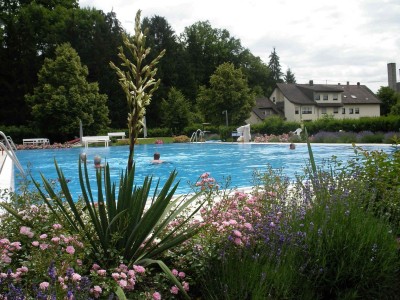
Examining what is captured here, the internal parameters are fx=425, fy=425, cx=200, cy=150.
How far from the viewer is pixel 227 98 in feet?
133

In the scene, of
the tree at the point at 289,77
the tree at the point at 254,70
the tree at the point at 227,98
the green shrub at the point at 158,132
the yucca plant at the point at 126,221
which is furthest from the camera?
the tree at the point at 289,77

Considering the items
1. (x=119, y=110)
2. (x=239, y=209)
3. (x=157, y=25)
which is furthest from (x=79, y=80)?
(x=239, y=209)

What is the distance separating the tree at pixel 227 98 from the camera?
1594 inches

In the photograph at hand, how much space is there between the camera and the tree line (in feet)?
118

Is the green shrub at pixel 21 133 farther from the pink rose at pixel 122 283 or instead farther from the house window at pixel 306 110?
the house window at pixel 306 110

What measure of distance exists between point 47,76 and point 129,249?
121ft

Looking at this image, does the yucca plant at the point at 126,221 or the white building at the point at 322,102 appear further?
the white building at the point at 322,102

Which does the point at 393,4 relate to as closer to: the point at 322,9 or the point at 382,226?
the point at 322,9

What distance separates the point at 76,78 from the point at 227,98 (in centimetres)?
1388

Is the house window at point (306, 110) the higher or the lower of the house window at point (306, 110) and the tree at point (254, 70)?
the lower

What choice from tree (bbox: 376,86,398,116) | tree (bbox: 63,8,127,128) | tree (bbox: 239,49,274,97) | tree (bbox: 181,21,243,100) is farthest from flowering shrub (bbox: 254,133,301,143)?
tree (bbox: 376,86,398,116)

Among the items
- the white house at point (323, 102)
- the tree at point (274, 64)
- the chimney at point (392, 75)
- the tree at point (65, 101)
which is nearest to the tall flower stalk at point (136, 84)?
the tree at point (65, 101)

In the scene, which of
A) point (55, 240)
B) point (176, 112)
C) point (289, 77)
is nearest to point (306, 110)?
point (176, 112)

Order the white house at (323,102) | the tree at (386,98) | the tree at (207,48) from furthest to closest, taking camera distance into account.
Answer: the tree at (386,98)
the white house at (323,102)
the tree at (207,48)
